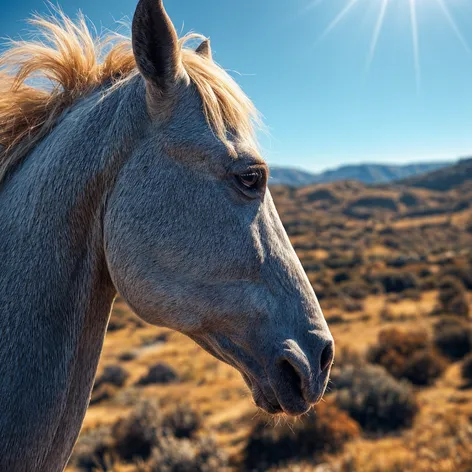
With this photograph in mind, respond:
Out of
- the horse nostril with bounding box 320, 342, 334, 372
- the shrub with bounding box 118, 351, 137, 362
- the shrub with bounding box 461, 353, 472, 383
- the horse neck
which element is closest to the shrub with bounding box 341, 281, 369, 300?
the shrub with bounding box 461, 353, 472, 383

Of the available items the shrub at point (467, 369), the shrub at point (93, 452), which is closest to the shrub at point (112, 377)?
the shrub at point (93, 452)

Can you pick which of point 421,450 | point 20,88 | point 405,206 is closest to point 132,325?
point 421,450

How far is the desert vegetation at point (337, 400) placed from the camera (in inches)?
304

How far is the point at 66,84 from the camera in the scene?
231 centimetres

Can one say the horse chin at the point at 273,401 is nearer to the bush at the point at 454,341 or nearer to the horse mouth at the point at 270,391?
the horse mouth at the point at 270,391

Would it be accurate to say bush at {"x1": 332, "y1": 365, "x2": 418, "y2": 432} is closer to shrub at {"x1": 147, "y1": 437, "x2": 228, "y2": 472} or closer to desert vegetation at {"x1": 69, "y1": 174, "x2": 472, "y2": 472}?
desert vegetation at {"x1": 69, "y1": 174, "x2": 472, "y2": 472}

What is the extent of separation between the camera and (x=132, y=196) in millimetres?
2002

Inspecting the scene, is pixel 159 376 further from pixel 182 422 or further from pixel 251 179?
pixel 251 179

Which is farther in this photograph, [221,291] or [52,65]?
[52,65]

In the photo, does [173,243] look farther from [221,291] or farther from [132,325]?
[132,325]

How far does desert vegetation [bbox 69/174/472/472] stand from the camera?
7.72m

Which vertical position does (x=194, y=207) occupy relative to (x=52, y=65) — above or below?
below

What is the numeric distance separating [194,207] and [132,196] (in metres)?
0.30

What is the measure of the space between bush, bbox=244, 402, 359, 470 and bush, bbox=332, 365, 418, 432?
967 millimetres
